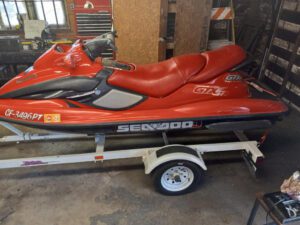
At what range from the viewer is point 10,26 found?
4133 millimetres

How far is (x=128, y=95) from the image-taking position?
2.01m

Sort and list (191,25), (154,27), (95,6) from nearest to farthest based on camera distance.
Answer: (154,27) < (191,25) < (95,6)

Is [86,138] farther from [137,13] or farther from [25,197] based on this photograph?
[137,13]

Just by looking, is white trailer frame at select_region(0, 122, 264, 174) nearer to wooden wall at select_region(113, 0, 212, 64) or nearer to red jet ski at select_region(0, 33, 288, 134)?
red jet ski at select_region(0, 33, 288, 134)

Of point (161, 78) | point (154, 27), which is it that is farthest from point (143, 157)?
point (154, 27)

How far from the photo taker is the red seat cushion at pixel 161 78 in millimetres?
2000

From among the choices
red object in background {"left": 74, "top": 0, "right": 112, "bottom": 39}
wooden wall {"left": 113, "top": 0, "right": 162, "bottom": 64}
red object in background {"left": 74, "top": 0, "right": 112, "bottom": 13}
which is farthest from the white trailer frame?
red object in background {"left": 74, "top": 0, "right": 112, "bottom": 13}

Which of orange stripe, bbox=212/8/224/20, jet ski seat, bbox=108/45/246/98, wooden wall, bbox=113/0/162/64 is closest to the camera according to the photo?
jet ski seat, bbox=108/45/246/98

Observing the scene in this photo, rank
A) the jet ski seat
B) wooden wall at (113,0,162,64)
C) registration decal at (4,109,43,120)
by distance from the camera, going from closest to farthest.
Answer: registration decal at (4,109,43,120), the jet ski seat, wooden wall at (113,0,162,64)

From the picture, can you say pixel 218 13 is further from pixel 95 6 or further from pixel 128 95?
pixel 128 95

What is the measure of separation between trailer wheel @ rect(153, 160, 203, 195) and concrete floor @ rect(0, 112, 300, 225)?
7cm

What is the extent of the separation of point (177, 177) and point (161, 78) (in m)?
0.84

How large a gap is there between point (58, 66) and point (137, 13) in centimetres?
178

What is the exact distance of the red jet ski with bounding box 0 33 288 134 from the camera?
6.30 ft
